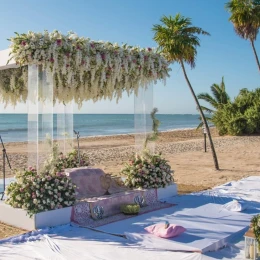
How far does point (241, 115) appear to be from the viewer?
96.3 ft

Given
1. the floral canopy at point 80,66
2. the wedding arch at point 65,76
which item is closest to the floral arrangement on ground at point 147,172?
the wedding arch at point 65,76

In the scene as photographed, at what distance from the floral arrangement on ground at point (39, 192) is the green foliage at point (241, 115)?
80.0 ft

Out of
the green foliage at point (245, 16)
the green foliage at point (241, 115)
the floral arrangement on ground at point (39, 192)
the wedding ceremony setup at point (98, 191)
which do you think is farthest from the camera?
the green foliage at point (241, 115)

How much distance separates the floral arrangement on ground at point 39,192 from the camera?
20.7 ft

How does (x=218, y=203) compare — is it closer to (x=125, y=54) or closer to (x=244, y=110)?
(x=125, y=54)

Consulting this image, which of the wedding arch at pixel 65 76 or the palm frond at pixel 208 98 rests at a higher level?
the palm frond at pixel 208 98

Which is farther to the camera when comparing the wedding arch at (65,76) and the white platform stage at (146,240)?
the wedding arch at (65,76)

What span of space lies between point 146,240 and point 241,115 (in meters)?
25.3

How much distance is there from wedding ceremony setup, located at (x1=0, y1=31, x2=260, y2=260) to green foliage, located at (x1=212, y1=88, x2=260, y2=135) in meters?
20.8

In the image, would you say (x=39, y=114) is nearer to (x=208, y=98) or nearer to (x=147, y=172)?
(x=147, y=172)

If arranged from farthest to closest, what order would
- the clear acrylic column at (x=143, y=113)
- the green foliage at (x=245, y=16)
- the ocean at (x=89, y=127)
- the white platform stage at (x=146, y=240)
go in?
the ocean at (x=89, y=127)
the green foliage at (x=245, y=16)
the clear acrylic column at (x=143, y=113)
the white platform stage at (x=146, y=240)

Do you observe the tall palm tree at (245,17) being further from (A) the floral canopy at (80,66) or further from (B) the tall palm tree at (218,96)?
(B) the tall palm tree at (218,96)

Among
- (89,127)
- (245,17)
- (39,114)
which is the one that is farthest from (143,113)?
(89,127)

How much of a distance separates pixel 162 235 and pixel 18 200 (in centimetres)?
254
